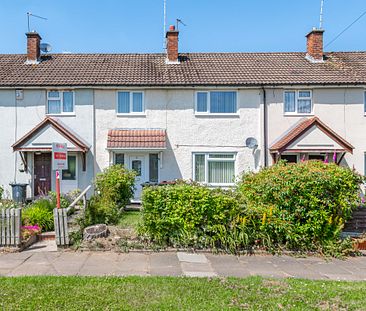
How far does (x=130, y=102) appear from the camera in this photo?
16312 mm

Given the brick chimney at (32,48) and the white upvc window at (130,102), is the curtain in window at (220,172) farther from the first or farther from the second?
the brick chimney at (32,48)

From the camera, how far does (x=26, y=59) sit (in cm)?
1811

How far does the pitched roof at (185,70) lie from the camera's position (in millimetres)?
16031

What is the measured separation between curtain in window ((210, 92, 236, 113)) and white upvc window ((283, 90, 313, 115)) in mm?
2564

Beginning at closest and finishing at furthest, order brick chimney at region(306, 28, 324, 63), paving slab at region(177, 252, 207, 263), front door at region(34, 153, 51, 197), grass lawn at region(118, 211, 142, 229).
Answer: paving slab at region(177, 252, 207, 263), grass lawn at region(118, 211, 142, 229), front door at region(34, 153, 51, 197), brick chimney at region(306, 28, 324, 63)

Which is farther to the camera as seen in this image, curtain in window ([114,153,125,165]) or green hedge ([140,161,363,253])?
curtain in window ([114,153,125,165])

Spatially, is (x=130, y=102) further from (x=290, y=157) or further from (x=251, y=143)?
(x=290, y=157)

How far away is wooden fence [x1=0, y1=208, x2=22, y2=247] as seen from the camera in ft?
25.8

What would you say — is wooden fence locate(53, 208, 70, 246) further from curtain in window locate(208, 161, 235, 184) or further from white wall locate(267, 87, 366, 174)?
white wall locate(267, 87, 366, 174)

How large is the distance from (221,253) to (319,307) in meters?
Answer: 3.38

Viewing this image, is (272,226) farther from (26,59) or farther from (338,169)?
(26,59)

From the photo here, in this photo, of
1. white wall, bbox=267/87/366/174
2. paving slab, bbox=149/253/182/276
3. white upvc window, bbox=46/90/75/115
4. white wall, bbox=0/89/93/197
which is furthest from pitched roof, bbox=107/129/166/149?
paving slab, bbox=149/253/182/276

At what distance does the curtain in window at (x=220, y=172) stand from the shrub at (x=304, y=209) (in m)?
7.77

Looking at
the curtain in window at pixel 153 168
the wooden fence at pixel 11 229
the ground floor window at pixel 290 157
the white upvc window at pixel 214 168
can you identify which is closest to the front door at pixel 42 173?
the curtain in window at pixel 153 168
